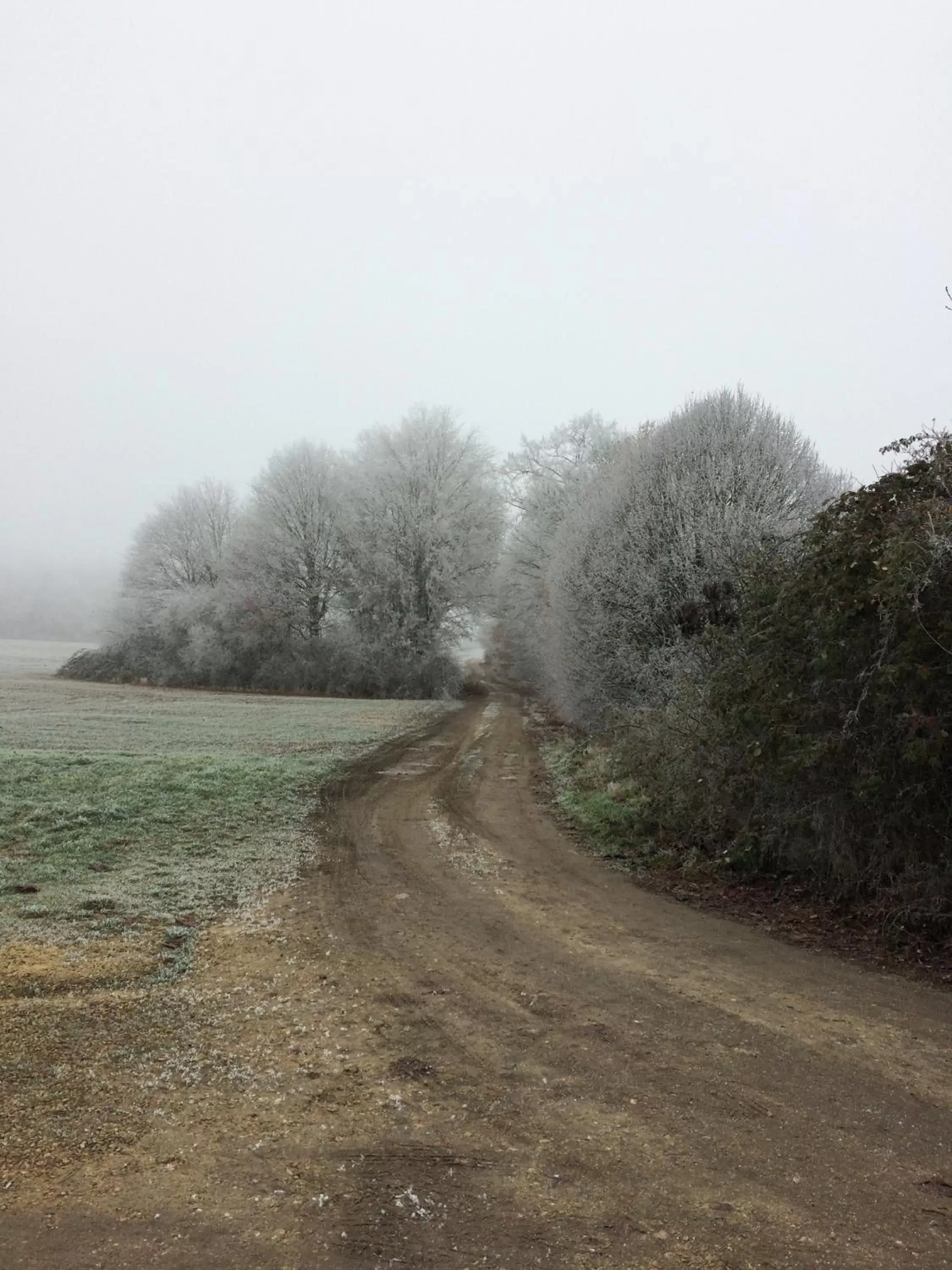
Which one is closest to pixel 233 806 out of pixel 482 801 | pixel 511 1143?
pixel 482 801

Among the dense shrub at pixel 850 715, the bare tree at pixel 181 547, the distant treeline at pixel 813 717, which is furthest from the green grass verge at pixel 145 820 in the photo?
the bare tree at pixel 181 547

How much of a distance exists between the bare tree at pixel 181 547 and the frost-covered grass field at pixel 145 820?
31.6 meters

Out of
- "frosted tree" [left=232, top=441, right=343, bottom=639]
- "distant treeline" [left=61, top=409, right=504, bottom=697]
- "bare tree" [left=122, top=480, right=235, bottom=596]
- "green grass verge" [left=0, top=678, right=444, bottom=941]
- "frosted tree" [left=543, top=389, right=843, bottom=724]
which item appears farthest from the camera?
"bare tree" [left=122, top=480, right=235, bottom=596]

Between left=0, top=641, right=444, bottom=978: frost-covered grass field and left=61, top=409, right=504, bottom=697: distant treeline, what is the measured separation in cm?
1970

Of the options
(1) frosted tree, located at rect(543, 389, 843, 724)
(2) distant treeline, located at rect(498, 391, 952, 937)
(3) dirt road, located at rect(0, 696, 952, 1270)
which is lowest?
(3) dirt road, located at rect(0, 696, 952, 1270)

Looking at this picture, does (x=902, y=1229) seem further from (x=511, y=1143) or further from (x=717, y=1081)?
(x=511, y=1143)

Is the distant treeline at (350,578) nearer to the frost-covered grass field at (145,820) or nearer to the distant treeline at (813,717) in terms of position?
the frost-covered grass field at (145,820)

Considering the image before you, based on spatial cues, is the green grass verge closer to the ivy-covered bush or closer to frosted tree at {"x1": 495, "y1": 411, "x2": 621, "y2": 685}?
the ivy-covered bush

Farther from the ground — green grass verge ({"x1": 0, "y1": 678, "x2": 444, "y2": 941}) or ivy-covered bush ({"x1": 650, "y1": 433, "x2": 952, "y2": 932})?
ivy-covered bush ({"x1": 650, "y1": 433, "x2": 952, "y2": 932})

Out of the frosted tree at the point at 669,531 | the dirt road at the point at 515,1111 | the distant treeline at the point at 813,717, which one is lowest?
the dirt road at the point at 515,1111

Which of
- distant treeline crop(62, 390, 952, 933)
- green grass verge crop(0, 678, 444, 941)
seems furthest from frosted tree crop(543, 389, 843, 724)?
green grass verge crop(0, 678, 444, 941)

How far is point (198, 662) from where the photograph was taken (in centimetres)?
4362

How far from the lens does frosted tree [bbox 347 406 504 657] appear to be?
4138cm

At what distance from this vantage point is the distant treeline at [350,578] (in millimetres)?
41062
